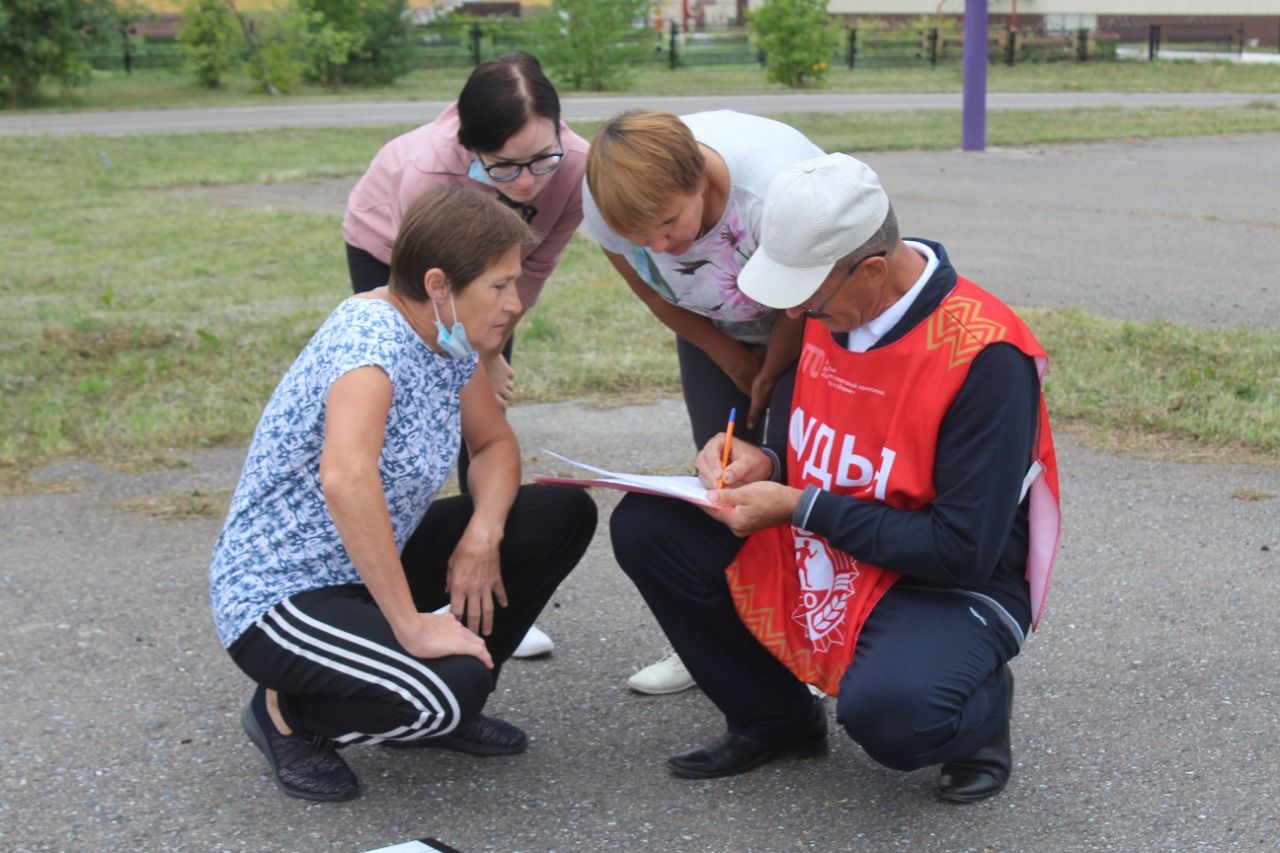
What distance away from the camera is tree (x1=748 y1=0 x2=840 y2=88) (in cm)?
2862

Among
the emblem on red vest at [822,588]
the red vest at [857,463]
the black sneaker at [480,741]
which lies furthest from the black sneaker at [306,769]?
the emblem on red vest at [822,588]

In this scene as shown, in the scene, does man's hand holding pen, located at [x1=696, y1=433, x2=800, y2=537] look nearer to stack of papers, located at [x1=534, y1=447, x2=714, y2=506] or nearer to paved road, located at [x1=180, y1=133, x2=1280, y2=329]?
stack of papers, located at [x1=534, y1=447, x2=714, y2=506]

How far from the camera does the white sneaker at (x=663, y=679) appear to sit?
146 inches

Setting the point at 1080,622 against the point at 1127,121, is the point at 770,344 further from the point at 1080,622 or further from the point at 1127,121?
the point at 1127,121

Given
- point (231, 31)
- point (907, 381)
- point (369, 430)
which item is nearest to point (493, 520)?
point (369, 430)

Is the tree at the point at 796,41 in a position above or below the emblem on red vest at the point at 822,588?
above

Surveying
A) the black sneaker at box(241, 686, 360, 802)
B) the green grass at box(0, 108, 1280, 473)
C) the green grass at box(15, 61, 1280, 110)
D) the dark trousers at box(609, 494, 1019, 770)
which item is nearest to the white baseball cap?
the dark trousers at box(609, 494, 1019, 770)

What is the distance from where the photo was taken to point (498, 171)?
11.8 feet

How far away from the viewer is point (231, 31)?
100 feet

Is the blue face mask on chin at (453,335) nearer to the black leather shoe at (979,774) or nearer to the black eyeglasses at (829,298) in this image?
the black eyeglasses at (829,298)

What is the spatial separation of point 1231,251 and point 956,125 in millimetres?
9970

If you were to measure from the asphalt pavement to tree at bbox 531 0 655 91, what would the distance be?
942 inches

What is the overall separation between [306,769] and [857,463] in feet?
4.44

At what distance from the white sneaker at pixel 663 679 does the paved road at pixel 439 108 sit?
709 inches
